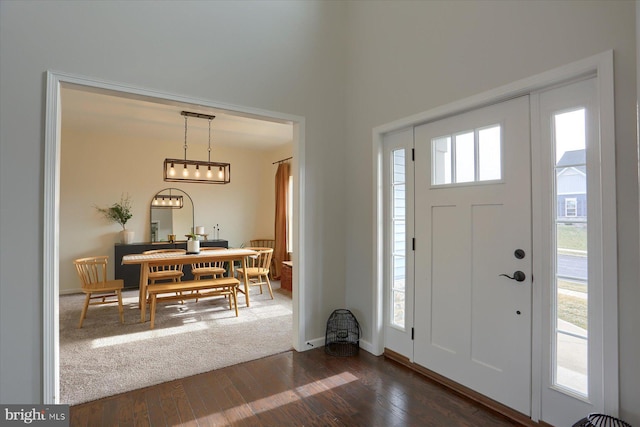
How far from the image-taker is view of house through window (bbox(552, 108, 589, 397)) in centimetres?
182

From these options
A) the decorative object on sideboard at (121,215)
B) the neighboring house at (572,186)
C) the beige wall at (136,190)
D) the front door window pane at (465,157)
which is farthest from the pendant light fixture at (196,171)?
the neighboring house at (572,186)

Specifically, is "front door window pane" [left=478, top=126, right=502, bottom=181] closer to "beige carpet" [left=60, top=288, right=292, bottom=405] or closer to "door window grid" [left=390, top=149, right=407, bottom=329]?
"door window grid" [left=390, top=149, right=407, bottom=329]

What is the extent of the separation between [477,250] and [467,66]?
1370 millimetres

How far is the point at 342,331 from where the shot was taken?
11.0ft

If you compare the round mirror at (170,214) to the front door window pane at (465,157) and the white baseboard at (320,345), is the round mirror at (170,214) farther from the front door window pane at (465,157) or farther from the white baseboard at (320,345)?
the front door window pane at (465,157)

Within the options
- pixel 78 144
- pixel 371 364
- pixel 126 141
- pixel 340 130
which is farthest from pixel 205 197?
pixel 371 364

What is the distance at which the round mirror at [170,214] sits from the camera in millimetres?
6367

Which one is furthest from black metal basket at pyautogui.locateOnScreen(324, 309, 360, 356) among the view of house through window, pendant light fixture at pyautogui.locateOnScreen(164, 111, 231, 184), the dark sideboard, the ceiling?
the dark sideboard

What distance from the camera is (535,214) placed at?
2025 mm

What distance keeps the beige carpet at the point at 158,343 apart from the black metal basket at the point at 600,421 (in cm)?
236

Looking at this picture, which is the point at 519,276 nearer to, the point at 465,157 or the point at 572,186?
the point at 572,186

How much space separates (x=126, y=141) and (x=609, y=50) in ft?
22.6

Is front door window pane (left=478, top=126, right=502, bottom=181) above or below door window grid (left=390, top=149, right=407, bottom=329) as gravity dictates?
above

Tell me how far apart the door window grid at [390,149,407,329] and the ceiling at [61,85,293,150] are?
145cm
